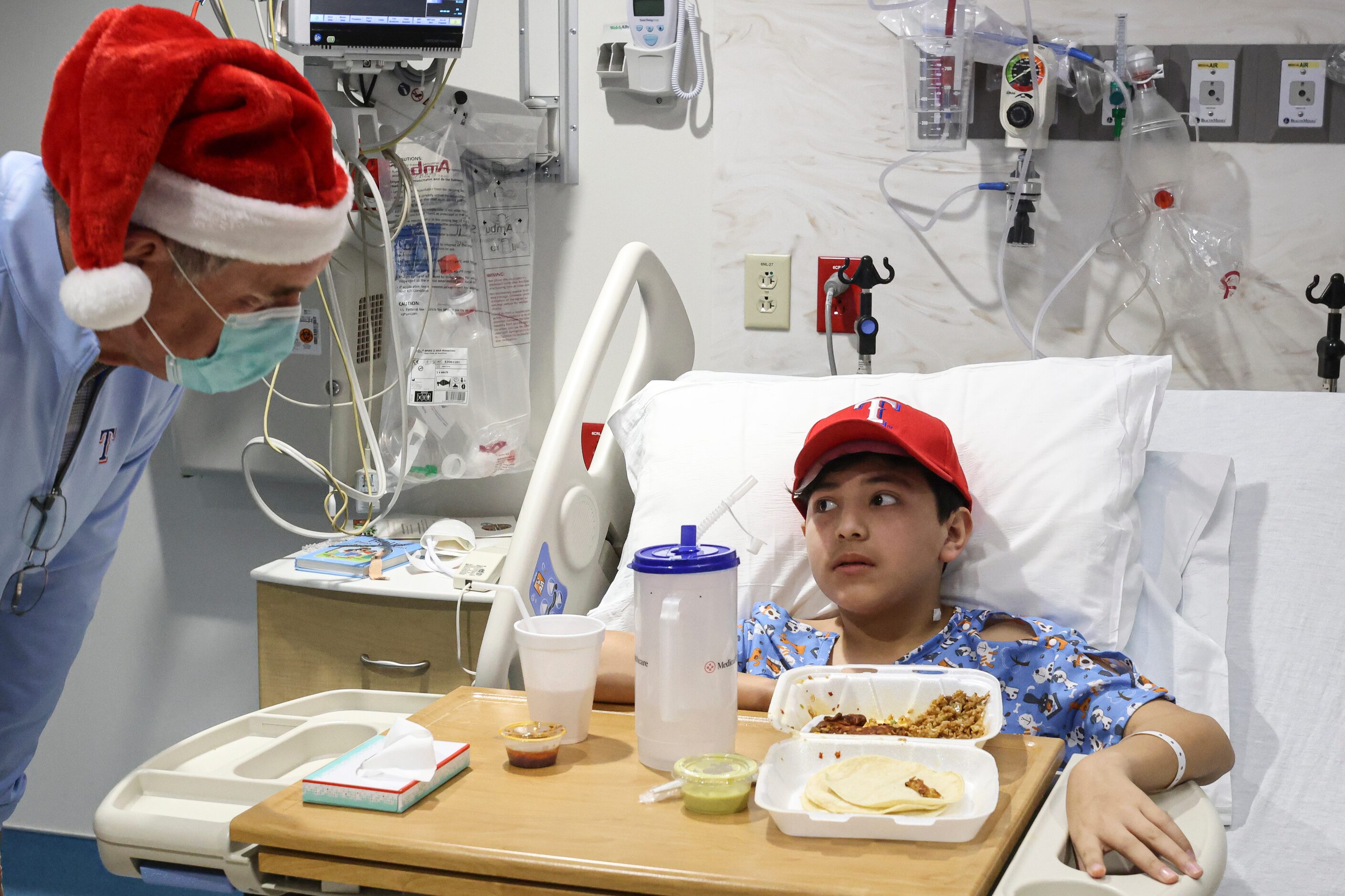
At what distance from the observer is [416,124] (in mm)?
2232

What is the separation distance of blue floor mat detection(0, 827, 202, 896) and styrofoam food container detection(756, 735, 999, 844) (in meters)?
2.01

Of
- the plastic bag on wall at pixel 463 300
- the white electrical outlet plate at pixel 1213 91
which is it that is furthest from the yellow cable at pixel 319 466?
the white electrical outlet plate at pixel 1213 91

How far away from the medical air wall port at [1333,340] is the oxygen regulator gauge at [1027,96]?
0.57 meters

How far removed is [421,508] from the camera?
8.59ft

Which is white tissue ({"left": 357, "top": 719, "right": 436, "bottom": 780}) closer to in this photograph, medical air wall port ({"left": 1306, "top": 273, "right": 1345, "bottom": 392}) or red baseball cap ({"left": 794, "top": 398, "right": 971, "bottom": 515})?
red baseball cap ({"left": 794, "top": 398, "right": 971, "bottom": 515})

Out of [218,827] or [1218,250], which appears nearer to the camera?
[218,827]

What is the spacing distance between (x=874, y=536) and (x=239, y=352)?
0.82 meters

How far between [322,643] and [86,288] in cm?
121

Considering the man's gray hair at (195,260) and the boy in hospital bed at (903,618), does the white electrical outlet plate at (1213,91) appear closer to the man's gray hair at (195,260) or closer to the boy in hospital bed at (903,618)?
the boy in hospital bed at (903,618)

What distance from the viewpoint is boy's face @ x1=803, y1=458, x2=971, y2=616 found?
1.53m

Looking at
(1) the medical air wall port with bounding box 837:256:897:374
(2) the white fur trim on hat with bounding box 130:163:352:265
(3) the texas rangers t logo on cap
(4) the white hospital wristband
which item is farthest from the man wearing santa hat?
(1) the medical air wall port with bounding box 837:256:897:374

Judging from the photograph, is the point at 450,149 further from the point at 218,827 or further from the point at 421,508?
the point at 218,827

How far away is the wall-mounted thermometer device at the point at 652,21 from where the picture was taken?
2326 millimetres

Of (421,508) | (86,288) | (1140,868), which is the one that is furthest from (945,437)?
(421,508)
